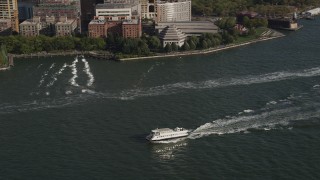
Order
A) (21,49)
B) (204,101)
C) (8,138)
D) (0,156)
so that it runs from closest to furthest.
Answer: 1. (0,156)
2. (8,138)
3. (204,101)
4. (21,49)

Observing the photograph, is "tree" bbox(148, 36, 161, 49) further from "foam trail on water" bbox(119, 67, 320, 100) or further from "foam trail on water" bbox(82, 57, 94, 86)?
"foam trail on water" bbox(119, 67, 320, 100)

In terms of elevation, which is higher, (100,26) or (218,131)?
(100,26)

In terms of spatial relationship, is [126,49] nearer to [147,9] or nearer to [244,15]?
[147,9]

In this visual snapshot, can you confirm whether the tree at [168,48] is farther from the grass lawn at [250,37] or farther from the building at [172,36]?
the grass lawn at [250,37]

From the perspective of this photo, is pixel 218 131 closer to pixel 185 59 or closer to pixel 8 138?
pixel 8 138

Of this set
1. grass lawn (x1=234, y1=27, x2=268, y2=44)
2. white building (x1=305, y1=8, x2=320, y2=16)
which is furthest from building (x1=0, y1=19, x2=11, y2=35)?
white building (x1=305, y1=8, x2=320, y2=16)

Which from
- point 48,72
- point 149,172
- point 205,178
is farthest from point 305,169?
point 48,72

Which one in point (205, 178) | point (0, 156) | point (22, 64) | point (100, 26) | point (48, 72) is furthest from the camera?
point (100, 26)

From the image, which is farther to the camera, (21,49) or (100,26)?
(100,26)
